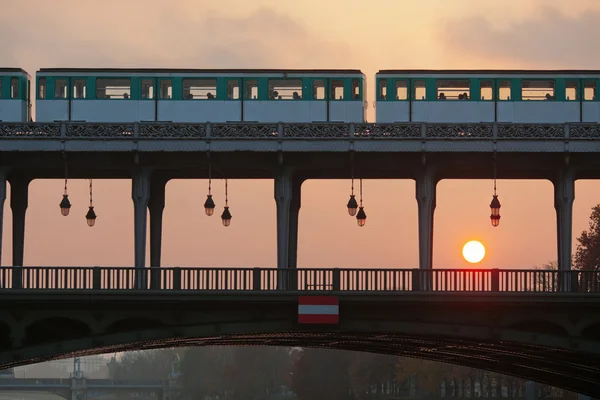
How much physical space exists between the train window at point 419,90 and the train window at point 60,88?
17.4 m

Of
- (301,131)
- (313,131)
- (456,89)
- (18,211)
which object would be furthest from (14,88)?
(456,89)

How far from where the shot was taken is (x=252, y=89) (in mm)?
92312

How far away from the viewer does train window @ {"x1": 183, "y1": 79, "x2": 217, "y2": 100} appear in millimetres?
92688

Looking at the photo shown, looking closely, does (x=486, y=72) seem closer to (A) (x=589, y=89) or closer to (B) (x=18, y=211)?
(A) (x=589, y=89)

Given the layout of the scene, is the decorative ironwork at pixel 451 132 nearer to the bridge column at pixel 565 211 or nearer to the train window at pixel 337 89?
the bridge column at pixel 565 211

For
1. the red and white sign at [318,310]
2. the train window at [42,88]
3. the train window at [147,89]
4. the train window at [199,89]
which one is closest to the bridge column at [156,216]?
the train window at [147,89]

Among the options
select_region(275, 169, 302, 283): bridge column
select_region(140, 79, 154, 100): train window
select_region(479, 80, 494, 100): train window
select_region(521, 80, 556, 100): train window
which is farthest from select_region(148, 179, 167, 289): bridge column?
select_region(521, 80, 556, 100): train window

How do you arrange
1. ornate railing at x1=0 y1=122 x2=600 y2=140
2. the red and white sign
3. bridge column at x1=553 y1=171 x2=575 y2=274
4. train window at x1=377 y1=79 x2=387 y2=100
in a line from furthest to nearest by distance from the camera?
1. train window at x1=377 y1=79 x2=387 y2=100
2. bridge column at x1=553 y1=171 x2=575 y2=274
3. ornate railing at x1=0 y1=122 x2=600 y2=140
4. the red and white sign

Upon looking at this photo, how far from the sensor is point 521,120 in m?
92.9

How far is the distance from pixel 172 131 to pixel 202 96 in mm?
7115

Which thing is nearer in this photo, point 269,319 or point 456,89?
point 269,319

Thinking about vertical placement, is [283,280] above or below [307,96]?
below

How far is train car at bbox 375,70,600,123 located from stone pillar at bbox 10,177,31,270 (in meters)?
18.4

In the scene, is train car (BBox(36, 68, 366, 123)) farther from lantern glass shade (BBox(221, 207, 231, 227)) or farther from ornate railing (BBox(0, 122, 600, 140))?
lantern glass shade (BBox(221, 207, 231, 227))
